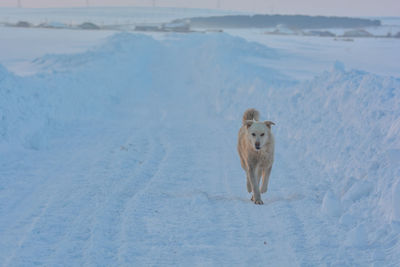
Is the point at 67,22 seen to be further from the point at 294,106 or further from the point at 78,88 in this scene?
the point at 294,106

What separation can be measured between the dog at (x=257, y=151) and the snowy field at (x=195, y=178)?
0.30m

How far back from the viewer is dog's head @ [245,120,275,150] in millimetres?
5297

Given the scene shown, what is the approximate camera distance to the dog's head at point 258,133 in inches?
209

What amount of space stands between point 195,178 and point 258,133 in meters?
1.94

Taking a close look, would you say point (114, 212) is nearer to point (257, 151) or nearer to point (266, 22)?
point (257, 151)

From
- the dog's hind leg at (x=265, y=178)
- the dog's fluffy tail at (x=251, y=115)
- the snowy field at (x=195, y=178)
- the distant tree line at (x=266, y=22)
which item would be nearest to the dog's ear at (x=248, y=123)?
the dog's fluffy tail at (x=251, y=115)

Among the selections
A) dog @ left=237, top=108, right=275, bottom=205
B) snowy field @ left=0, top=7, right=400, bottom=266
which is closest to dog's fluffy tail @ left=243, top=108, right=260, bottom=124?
dog @ left=237, top=108, right=275, bottom=205

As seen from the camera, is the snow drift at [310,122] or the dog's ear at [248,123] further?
the dog's ear at [248,123]

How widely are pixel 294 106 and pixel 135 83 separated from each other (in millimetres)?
10075

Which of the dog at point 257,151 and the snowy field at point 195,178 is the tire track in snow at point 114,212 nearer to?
the snowy field at point 195,178

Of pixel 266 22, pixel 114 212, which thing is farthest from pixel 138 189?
pixel 266 22

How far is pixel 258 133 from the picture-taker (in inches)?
213

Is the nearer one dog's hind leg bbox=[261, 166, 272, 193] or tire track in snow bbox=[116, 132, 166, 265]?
tire track in snow bbox=[116, 132, 166, 265]

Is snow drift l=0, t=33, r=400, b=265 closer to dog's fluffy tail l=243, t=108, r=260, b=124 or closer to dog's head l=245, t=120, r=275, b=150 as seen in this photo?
dog's head l=245, t=120, r=275, b=150
